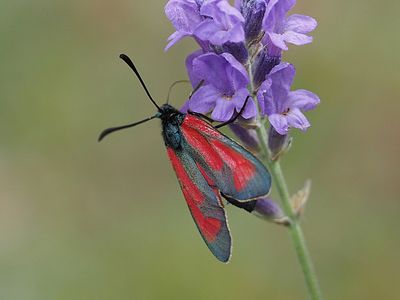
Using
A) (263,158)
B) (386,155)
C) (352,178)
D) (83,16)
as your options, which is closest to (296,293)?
(352,178)

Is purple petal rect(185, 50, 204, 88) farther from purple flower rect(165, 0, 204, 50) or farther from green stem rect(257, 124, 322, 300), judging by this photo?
green stem rect(257, 124, 322, 300)

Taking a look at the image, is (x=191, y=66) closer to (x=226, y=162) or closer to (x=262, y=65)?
(x=262, y=65)

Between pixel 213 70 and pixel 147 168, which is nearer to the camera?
pixel 213 70

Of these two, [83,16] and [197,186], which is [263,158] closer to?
[197,186]

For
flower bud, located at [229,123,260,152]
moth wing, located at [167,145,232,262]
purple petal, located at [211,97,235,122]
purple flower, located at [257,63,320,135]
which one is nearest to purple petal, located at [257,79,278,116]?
purple flower, located at [257,63,320,135]

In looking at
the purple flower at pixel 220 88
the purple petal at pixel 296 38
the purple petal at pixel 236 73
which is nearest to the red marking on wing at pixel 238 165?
the purple flower at pixel 220 88

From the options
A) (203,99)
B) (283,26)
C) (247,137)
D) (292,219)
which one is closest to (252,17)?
(283,26)

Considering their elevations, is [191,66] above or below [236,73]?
above

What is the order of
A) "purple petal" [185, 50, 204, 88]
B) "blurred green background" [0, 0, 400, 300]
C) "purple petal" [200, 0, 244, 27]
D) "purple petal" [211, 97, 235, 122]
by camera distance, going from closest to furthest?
"purple petal" [200, 0, 244, 27] < "purple petal" [211, 97, 235, 122] < "purple petal" [185, 50, 204, 88] < "blurred green background" [0, 0, 400, 300]
